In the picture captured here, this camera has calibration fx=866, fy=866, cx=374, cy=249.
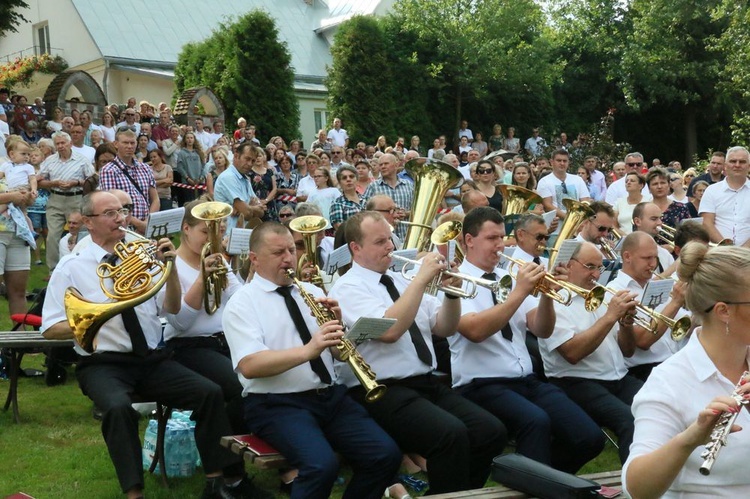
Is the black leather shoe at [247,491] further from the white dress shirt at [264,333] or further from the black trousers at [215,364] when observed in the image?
the white dress shirt at [264,333]

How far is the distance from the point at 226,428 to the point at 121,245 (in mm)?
1393

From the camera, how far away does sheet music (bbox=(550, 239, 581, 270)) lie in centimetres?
609

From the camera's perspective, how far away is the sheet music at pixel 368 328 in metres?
4.75

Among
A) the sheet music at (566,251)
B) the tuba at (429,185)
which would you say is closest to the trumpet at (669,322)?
the sheet music at (566,251)

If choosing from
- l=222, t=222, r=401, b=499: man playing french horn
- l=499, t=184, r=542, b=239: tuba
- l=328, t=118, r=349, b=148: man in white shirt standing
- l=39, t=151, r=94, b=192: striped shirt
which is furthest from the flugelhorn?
l=328, t=118, r=349, b=148: man in white shirt standing

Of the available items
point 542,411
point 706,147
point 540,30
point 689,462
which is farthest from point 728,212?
point 706,147

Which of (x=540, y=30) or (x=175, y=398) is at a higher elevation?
(x=540, y=30)

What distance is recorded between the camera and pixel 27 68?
3591cm

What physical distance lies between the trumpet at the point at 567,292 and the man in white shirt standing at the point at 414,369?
599 mm

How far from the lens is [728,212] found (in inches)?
374

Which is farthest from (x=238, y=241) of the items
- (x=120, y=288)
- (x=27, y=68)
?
(x=27, y=68)

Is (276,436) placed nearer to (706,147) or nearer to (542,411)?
(542,411)

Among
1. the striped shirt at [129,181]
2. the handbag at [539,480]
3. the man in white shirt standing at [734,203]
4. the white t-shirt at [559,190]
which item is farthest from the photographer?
the white t-shirt at [559,190]

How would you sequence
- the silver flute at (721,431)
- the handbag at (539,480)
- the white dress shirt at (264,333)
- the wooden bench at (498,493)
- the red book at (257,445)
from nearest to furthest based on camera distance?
1. the silver flute at (721,431)
2. the handbag at (539,480)
3. the wooden bench at (498,493)
4. the red book at (257,445)
5. the white dress shirt at (264,333)
